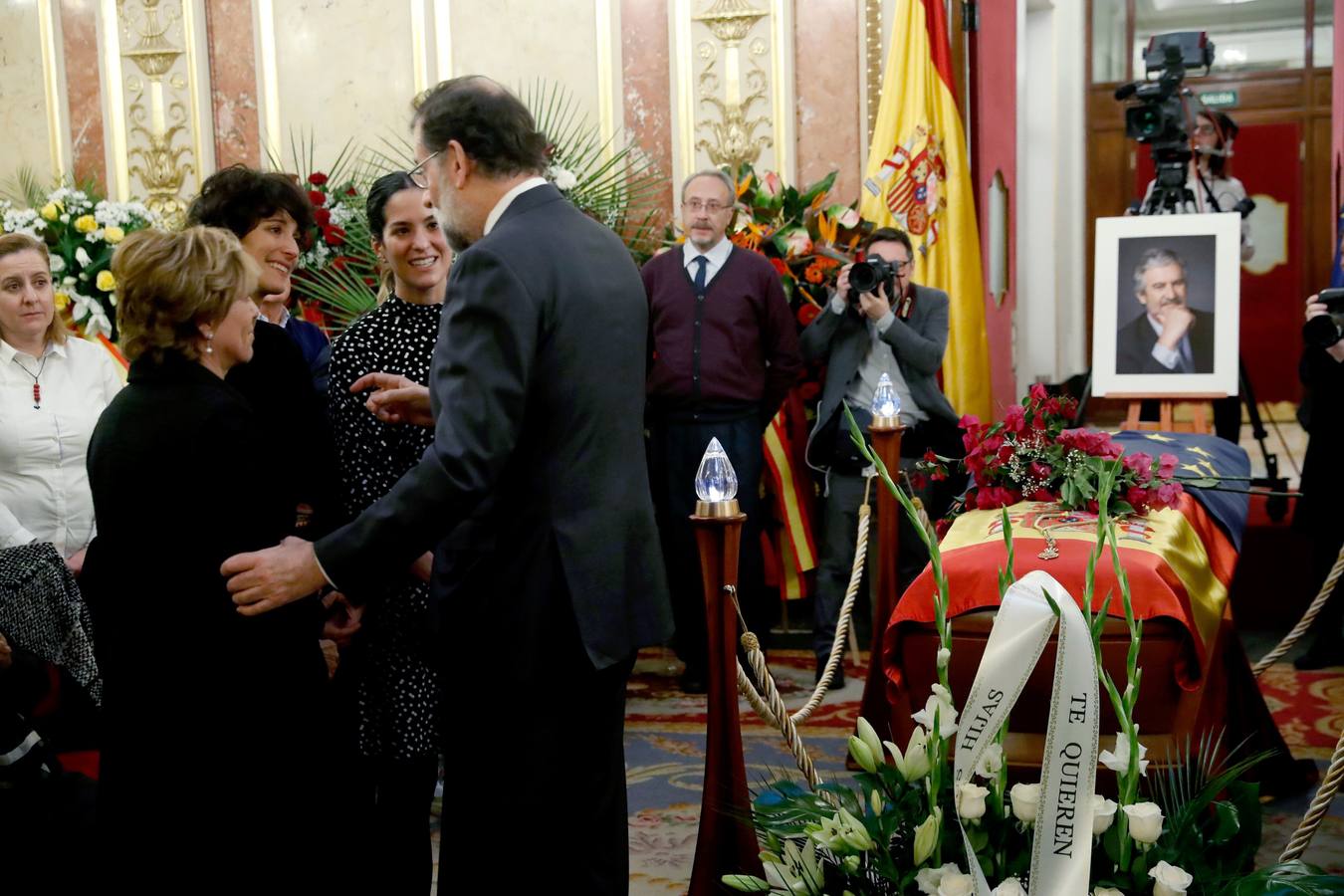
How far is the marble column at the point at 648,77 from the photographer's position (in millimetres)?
6133

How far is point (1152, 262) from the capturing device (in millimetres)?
4621

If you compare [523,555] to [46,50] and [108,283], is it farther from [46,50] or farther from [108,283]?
[46,50]

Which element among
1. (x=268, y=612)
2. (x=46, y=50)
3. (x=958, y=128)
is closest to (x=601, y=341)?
(x=268, y=612)

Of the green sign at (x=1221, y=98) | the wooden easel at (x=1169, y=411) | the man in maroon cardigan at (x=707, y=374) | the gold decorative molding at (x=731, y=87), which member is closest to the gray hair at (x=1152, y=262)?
the wooden easel at (x=1169, y=411)

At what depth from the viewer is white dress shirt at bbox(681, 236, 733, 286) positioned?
4645 millimetres

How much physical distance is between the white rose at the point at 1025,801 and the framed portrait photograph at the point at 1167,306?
3293mm

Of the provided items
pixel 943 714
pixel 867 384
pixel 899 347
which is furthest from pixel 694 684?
pixel 943 714

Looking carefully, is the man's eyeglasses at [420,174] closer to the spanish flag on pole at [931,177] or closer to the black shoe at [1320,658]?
the spanish flag on pole at [931,177]

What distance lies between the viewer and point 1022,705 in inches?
116

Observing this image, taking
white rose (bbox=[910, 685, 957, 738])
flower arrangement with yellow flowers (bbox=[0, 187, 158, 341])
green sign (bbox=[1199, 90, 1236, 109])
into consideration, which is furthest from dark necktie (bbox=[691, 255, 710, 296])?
green sign (bbox=[1199, 90, 1236, 109])

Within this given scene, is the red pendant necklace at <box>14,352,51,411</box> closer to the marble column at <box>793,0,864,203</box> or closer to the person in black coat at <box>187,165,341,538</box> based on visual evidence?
the person in black coat at <box>187,165,341,538</box>

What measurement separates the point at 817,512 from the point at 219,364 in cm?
318

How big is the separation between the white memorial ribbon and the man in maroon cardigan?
10.0 ft

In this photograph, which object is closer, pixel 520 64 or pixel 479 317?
pixel 479 317
